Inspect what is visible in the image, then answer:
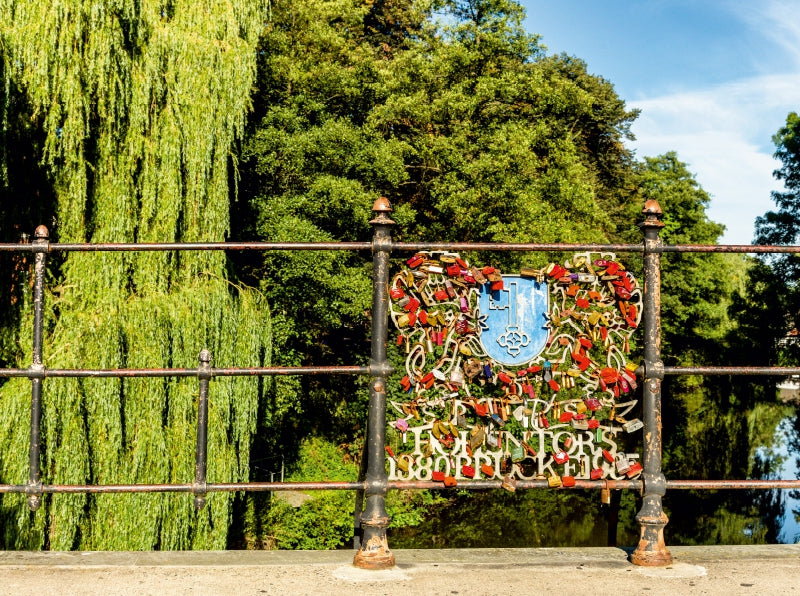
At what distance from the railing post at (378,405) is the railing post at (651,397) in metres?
1.14

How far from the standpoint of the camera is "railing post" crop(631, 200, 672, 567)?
3.42 metres

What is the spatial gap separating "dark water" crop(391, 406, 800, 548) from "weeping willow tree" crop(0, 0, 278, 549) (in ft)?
23.3

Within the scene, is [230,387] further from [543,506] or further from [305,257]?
[543,506]

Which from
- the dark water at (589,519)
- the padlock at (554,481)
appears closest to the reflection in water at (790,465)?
the dark water at (589,519)

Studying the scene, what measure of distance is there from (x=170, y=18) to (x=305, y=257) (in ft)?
20.6

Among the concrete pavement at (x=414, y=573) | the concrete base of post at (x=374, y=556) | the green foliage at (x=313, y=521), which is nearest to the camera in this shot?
the concrete pavement at (x=414, y=573)

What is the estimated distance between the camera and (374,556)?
10.8 ft

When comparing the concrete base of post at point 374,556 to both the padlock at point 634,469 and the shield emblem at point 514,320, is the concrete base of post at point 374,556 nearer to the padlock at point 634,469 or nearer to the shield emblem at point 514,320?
the shield emblem at point 514,320

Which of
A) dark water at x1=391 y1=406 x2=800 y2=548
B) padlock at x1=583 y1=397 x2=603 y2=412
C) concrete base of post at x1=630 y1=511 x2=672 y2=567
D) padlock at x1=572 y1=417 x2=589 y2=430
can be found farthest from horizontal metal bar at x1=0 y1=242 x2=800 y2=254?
dark water at x1=391 y1=406 x2=800 y2=548

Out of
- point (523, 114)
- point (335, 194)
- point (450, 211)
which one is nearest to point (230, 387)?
point (335, 194)

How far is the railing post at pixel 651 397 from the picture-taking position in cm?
342

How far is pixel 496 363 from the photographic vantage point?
361cm

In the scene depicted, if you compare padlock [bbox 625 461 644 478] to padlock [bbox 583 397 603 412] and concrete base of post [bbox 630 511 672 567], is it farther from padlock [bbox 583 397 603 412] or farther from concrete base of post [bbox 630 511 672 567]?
padlock [bbox 583 397 603 412]

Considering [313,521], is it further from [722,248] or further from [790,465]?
[790,465]
